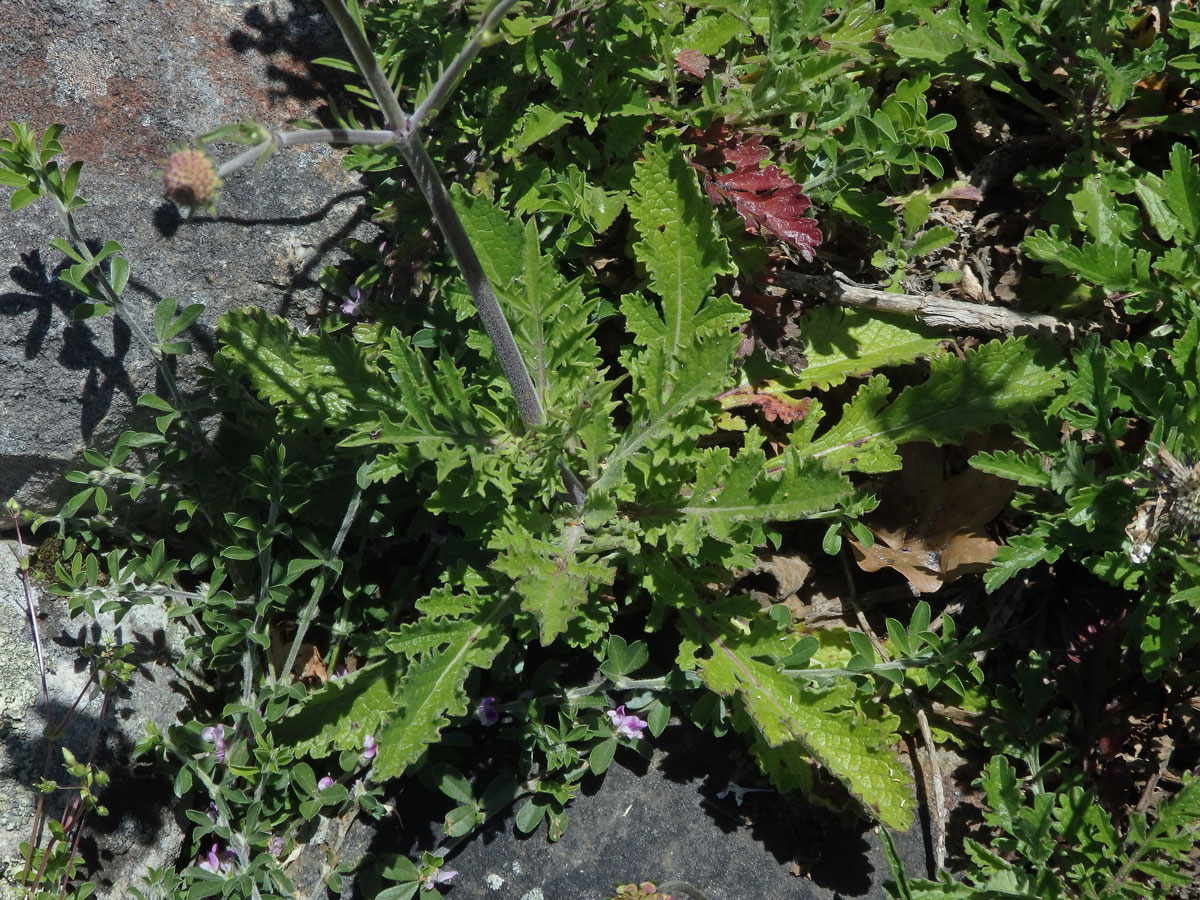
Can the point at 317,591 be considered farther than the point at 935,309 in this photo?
No

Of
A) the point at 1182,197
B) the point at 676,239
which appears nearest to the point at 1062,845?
the point at 1182,197

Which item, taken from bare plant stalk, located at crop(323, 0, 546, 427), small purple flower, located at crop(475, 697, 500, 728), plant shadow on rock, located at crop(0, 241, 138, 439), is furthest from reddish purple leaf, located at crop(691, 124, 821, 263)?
plant shadow on rock, located at crop(0, 241, 138, 439)

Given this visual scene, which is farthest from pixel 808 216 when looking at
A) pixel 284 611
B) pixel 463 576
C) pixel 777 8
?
pixel 284 611

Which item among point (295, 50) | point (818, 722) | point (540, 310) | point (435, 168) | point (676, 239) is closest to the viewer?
point (435, 168)

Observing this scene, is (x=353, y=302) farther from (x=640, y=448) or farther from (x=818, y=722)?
(x=818, y=722)

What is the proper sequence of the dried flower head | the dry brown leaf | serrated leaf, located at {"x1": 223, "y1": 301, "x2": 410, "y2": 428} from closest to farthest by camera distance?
the dried flower head < serrated leaf, located at {"x1": 223, "y1": 301, "x2": 410, "y2": 428} < the dry brown leaf

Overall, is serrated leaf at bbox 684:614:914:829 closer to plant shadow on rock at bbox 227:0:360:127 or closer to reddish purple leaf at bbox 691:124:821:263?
reddish purple leaf at bbox 691:124:821:263
